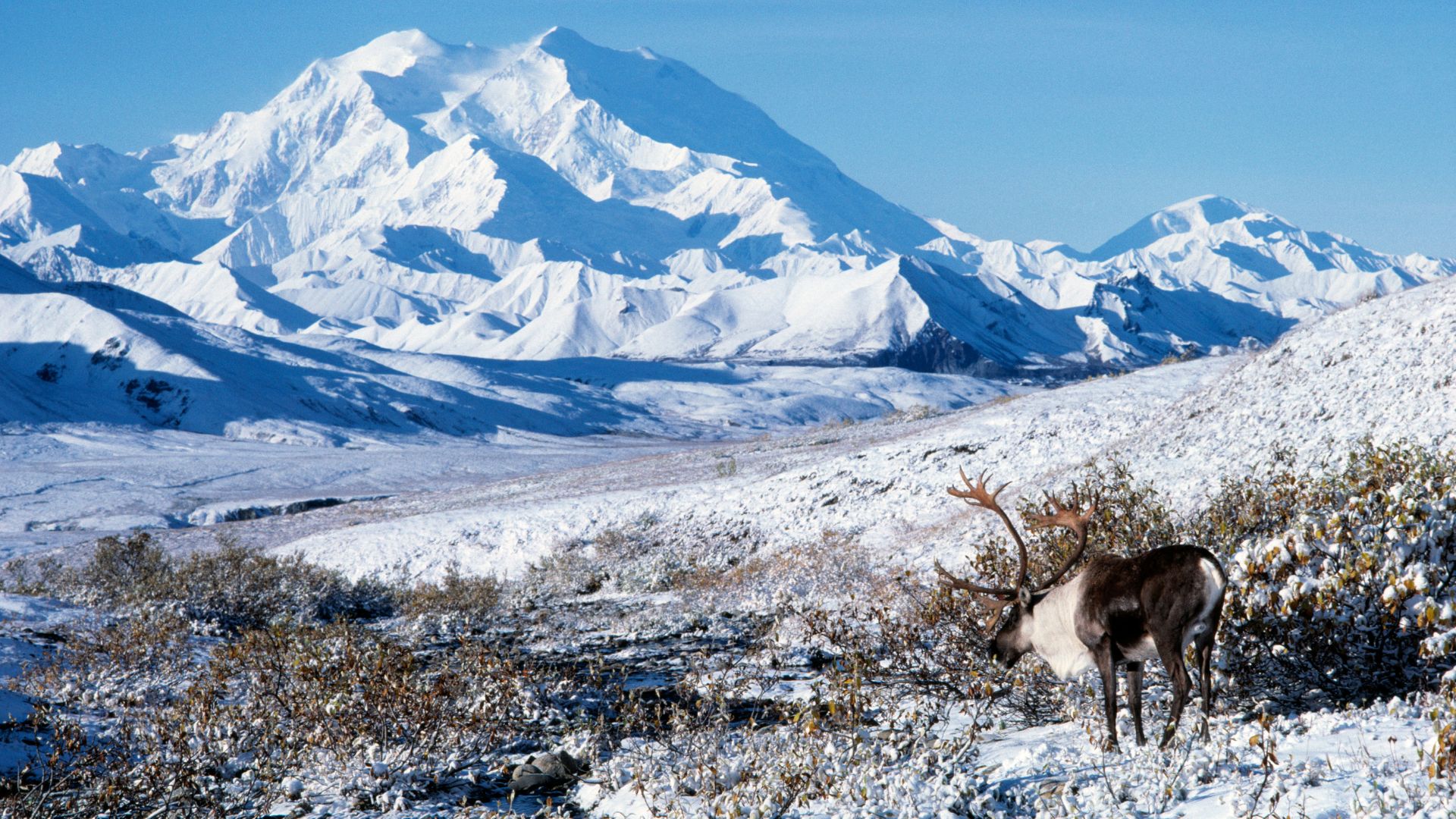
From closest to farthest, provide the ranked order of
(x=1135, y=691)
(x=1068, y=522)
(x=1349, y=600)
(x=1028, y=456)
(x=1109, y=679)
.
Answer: (x=1109, y=679) → (x=1135, y=691) → (x=1349, y=600) → (x=1068, y=522) → (x=1028, y=456)

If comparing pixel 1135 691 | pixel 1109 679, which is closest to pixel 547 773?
pixel 1109 679

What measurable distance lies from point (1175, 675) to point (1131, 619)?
1.53 ft

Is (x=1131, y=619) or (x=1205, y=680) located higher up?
(x=1131, y=619)

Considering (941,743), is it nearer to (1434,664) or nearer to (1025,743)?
(1025,743)

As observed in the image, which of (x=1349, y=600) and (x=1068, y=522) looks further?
(x=1068, y=522)

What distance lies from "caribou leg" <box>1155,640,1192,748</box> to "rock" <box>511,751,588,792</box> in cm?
503

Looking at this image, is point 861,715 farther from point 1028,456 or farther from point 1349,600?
point 1028,456

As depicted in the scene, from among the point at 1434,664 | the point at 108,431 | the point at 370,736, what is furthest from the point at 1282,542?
the point at 108,431

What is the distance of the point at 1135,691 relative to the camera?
805 cm

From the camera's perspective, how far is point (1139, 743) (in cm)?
795

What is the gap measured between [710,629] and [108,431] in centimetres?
10397

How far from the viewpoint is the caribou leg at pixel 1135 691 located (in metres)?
7.94

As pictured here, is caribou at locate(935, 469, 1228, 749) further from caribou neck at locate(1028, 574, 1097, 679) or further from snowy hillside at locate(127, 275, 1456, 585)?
snowy hillside at locate(127, 275, 1456, 585)

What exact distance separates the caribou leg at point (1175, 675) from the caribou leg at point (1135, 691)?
254mm
